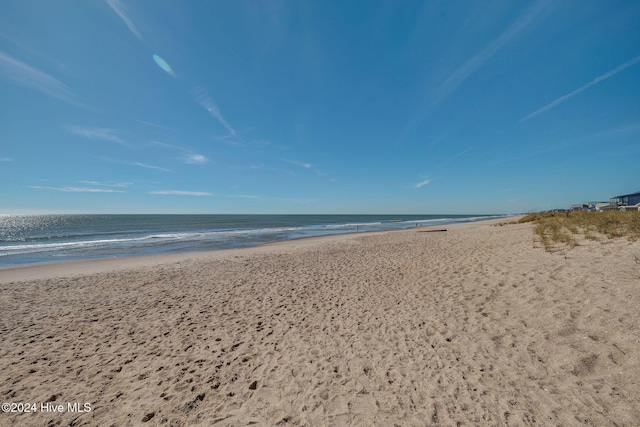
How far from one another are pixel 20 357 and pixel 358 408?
668 cm

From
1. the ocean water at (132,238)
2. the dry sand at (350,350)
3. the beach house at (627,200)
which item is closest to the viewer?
the dry sand at (350,350)

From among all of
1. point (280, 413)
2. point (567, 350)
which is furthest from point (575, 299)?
point (280, 413)

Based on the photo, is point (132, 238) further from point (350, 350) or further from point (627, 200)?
point (627, 200)

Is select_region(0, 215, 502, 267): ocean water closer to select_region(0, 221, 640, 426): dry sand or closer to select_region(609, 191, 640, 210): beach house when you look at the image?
select_region(0, 221, 640, 426): dry sand

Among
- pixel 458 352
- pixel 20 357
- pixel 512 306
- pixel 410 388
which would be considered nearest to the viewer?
pixel 410 388

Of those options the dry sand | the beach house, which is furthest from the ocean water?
the beach house

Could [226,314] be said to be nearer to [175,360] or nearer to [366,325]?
[175,360]

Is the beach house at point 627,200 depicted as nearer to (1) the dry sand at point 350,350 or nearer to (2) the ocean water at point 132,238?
(2) the ocean water at point 132,238

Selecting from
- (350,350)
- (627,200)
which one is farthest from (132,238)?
(627,200)

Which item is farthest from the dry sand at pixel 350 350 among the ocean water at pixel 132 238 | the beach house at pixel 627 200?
the beach house at pixel 627 200

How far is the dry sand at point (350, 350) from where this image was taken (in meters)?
3.42

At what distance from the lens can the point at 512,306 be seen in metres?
5.95

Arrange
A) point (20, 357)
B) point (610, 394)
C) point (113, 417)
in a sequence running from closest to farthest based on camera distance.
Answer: point (610, 394) → point (113, 417) → point (20, 357)

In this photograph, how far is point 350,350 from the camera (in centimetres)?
481
